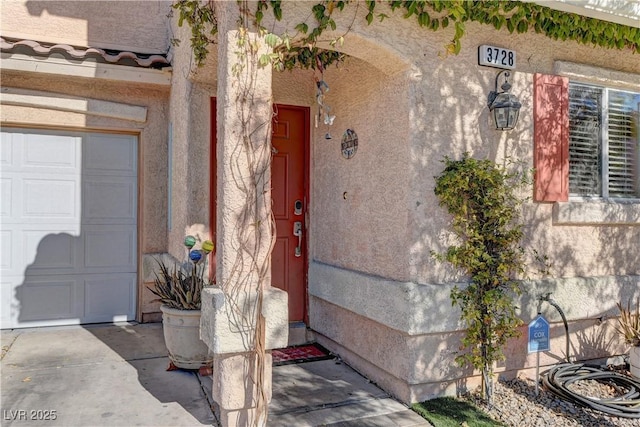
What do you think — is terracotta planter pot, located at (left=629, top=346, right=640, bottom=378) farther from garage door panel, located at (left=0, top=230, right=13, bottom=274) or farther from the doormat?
garage door panel, located at (left=0, top=230, right=13, bottom=274)

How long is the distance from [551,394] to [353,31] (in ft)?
11.9

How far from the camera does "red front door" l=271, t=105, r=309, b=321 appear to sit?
5379 mm

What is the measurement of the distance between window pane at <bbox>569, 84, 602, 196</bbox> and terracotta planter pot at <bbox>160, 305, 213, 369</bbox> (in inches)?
159

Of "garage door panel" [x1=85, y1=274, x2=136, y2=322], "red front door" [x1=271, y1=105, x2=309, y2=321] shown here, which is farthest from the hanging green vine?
"garage door panel" [x1=85, y1=274, x2=136, y2=322]

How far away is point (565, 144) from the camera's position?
434cm

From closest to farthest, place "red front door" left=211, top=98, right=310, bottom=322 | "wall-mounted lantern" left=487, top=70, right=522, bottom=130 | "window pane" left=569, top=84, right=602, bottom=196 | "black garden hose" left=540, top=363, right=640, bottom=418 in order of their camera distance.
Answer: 1. "black garden hose" left=540, top=363, right=640, bottom=418
2. "wall-mounted lantern" left=487, top=70, right=522, bottom=130
3. "window pane" left=569, top=84, right=602, bottom=196
4. "red front door" left=211, top=98, right=310, bottom=322

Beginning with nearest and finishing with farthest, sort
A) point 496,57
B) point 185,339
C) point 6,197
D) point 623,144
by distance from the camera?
point 496,57
point 185,339
point 623,144
point 6,197

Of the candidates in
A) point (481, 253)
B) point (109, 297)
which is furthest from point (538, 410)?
point (109, 297)

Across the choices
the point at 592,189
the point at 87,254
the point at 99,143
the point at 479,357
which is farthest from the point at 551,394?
the point at 99,143

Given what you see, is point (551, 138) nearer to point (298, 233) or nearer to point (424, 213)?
point (424, 213)

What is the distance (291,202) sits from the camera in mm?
5457

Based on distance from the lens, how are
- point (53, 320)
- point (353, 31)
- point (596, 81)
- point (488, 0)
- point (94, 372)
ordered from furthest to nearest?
1. point (53, 320)
2. point (596, 81)
3. point (94, 372)
4. point (488, 0)
5. point (353, 31)

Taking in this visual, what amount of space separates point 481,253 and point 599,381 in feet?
6.42

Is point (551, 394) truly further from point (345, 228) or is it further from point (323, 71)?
point (323, 71)
